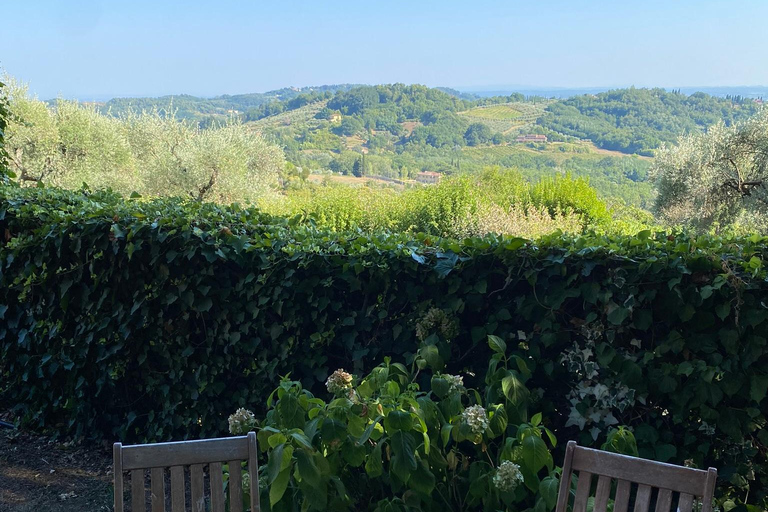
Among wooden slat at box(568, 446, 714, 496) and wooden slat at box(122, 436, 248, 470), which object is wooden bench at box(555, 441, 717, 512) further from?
wooden slat at box(122, 436, 248, 470)

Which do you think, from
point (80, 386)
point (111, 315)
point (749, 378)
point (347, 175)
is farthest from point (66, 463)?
point (347, 175)

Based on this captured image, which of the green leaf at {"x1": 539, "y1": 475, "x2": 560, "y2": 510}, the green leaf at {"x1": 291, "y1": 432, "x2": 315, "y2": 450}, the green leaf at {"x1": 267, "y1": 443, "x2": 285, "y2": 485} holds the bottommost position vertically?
the green leaf at {"x1": 539, "y1": 475, "x2": 560, "y2": 510}

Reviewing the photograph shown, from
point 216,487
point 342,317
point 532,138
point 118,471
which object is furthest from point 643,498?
point 532,138

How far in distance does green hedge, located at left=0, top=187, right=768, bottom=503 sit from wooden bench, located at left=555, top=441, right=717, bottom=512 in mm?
1008

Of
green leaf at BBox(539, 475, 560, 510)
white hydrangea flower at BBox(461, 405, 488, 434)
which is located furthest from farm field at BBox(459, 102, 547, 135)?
green leaf at BBox(539, 475, 560, 510)

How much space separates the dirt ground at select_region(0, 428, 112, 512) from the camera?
3131 mm

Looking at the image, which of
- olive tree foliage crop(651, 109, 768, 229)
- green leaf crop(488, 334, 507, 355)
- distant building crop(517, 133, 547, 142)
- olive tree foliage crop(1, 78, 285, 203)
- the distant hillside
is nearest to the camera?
green leaf crop(488, 334, 507, 355)

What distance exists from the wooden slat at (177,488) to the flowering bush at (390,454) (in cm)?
26

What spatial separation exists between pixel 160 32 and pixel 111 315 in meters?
153

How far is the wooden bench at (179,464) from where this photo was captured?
1604 mm

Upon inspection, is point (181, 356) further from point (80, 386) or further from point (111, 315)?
point (80, 386)

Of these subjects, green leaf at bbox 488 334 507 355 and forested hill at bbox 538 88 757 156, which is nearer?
green leaf at bbox 488 334 507 355

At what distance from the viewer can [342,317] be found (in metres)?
3.03

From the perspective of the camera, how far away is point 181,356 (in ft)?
11.1
